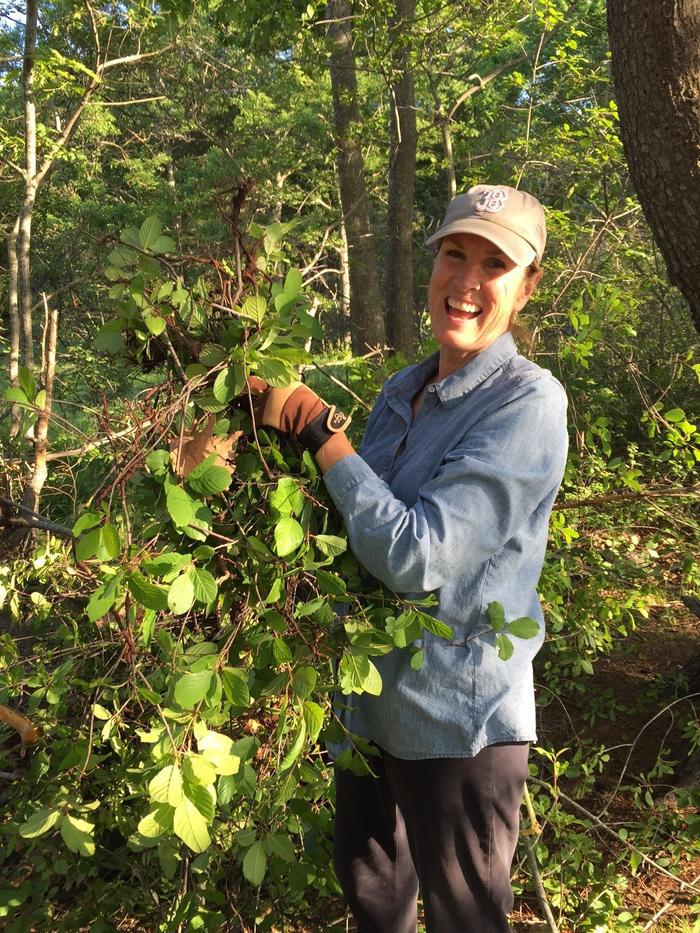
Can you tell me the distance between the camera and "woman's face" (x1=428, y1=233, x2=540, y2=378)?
65.7 inches

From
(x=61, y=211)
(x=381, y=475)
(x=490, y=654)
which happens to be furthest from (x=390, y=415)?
(x=61, y=211)

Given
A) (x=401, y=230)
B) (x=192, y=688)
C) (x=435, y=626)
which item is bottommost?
(x=192, y=688)

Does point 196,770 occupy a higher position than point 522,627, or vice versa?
point 522,627

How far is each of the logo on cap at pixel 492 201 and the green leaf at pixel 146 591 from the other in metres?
1.01

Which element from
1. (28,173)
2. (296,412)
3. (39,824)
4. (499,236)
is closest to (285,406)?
(296,412)

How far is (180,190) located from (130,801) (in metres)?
20.7

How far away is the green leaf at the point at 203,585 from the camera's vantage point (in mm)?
1359

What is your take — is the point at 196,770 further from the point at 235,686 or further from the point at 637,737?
the point at 637,737

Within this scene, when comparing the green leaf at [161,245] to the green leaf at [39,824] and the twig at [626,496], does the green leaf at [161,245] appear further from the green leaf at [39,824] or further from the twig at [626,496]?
the twig at [626,496]

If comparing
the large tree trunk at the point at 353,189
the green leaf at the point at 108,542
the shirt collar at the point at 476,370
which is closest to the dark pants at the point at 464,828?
Answer: the shirt collar at the point at 476,370

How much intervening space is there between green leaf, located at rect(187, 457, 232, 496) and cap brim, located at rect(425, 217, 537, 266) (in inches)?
28.3

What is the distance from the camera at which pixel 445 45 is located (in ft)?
23.6

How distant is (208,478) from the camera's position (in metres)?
1.37

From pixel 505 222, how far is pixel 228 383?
678mm
